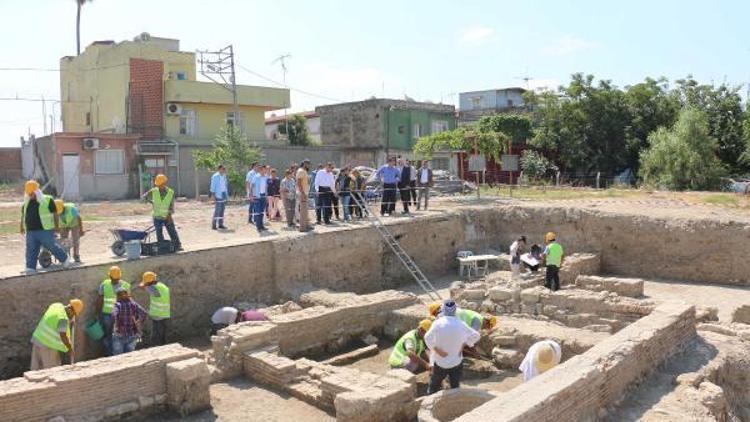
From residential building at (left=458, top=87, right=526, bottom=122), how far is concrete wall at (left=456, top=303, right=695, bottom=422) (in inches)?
1408

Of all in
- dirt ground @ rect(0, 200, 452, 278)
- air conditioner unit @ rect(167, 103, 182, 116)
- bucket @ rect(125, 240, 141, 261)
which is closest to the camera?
bucket @ rect(125, 240, 141, 261)

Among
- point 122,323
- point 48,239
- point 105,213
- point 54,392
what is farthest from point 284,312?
point 105,213

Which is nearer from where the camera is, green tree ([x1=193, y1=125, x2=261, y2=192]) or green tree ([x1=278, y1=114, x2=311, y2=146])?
green tree ([x1=193, y1=125, x2=261, y2=192])

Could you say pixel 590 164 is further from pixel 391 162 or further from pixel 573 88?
pixel 391 162

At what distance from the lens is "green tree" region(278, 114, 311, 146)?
39375 millimetres

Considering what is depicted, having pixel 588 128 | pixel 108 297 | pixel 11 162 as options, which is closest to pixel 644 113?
pixel 588 128

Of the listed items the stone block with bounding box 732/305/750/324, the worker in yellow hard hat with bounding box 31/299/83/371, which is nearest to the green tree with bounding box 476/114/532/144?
the stone block with bounding box 732/305/750/324

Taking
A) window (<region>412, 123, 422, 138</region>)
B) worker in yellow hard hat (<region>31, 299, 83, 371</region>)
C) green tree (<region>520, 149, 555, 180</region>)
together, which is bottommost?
worker in yellow hard hat (<region>31, 299, 83, 371</region>)

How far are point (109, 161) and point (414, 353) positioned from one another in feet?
71.3

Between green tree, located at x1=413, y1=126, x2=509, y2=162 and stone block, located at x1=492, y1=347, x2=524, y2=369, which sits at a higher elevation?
green tree, located at x1=413, y1=126, x2=509, y2=162

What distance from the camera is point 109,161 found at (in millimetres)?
27781

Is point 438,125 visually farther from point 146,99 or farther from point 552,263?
point 552,263

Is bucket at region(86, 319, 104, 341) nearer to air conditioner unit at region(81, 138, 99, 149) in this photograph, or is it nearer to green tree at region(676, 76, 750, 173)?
air conditioner unit at region(81, 138, 99, 149)

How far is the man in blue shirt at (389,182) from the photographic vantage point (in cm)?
1780
